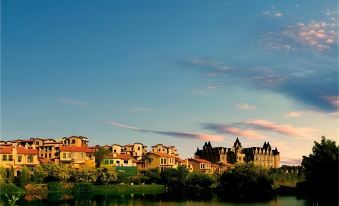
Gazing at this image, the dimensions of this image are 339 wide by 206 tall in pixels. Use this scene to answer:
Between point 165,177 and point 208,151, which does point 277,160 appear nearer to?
point 208,151

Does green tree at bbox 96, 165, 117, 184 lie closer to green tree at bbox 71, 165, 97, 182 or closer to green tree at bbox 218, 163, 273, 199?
green tree at bbox 71, 165, 97, 182

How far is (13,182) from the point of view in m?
57.2

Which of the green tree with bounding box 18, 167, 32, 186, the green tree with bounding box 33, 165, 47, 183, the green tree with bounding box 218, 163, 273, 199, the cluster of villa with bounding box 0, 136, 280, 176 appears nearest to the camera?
the green tree with bounding box 18, 167, 32, 186

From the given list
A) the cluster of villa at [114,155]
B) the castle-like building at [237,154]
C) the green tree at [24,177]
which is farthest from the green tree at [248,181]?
the castle-like building at [237,154]

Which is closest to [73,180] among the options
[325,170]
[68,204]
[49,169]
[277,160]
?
[49,169]

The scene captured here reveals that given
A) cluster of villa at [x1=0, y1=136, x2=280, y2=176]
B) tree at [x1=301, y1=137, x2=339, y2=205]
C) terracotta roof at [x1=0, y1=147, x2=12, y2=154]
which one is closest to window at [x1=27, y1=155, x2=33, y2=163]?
cluster of villa at [x1=0, y1=136, x2=280, y2=176]

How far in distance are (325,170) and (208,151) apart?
6156cm

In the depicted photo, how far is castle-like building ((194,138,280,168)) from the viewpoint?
A: 3994 inches

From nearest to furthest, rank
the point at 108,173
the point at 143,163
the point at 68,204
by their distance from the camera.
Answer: the point at 68,204 < the point at 108,173 < the point at 143,163

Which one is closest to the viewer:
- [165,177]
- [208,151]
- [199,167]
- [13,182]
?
[13,182]

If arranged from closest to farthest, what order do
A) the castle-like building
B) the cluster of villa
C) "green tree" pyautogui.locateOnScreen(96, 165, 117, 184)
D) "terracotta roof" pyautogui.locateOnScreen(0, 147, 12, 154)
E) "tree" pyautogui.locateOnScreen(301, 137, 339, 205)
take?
"tree" pyautogui.locateOnScreen(301, 137, 339, 205), "green tree" pyautogui.locateOnScreen(96, 165, 117, 184), "terracotta roof" pyautogui.locateOnScreen(0, 147, 12, 154), the cluster of villa, the castle-like building

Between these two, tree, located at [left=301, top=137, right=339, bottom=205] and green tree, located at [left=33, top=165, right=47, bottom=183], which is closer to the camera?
tree, located at [left=301, top=137, right=339, bottom=205]

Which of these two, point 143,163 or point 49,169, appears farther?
point 143,163

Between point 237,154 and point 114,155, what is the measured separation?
3472 centimetres
